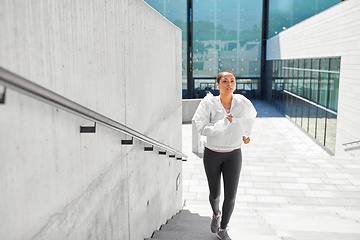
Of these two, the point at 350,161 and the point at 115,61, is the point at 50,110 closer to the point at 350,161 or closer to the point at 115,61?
the point at 115,61

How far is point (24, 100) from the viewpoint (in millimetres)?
1556

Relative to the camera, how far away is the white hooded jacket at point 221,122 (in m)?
4.02

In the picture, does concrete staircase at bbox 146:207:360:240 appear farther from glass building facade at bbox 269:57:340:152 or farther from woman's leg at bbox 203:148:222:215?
glass building facade at bbox 269:57:340:152

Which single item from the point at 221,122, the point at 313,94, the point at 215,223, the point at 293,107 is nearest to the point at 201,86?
the point at 293,107

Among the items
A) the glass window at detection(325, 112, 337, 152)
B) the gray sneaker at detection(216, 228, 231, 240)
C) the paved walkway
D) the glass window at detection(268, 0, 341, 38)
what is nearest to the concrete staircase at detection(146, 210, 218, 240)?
the gray sneaker at detection(216, 228, 231, 240)

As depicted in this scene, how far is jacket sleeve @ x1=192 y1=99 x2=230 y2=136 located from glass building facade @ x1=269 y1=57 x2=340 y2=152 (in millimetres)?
9698

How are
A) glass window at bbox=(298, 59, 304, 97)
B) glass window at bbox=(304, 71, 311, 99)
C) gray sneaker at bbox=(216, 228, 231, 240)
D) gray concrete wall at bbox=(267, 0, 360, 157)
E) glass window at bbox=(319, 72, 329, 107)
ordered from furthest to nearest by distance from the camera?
glass window at bbox=(298, 59, 304, 97)
glass window at bbox=(304, 71, 311, 99)
glass window at bbox=(319, 72, 329, 107)
gray concrete wall at bbox=(267, 0, 360, 157)
gray sneaker at bbox=(216, 228, 231, 240)

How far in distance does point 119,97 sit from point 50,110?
45.9 inches

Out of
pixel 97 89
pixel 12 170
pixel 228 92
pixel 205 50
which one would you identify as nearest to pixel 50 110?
pixel 12 170

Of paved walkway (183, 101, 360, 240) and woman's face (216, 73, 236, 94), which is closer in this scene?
woman's face (216, 73, 236, 94)

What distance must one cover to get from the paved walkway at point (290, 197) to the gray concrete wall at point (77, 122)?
6.85ft

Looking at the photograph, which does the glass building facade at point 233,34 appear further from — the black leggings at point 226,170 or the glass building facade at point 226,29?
the black leggings at point 226,170

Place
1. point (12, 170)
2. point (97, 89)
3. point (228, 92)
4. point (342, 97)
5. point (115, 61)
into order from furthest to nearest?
point (342, 97), point (228, 92), point (115, 61), point (97, 89), point (12, 170)

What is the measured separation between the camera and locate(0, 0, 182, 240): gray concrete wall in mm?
1515
